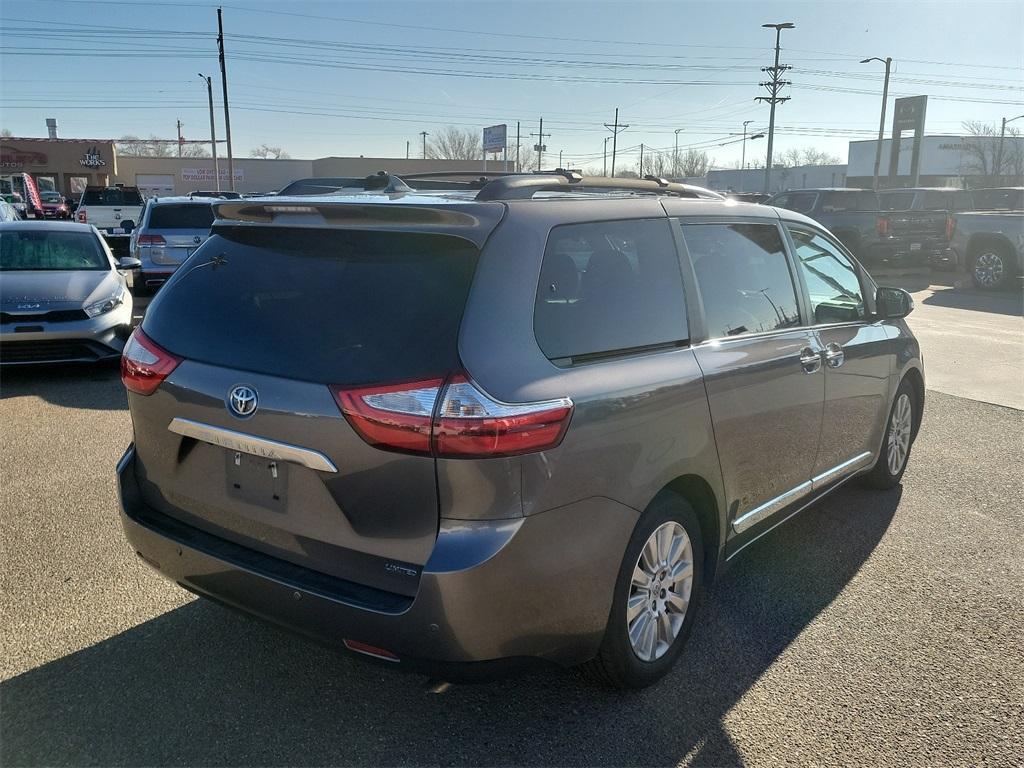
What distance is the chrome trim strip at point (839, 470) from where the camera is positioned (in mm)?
4230

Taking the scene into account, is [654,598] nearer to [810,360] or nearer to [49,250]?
[810,360]

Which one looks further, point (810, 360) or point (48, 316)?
point (48, 316)

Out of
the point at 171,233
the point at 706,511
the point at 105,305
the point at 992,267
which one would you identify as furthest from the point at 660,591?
the point at 992,267

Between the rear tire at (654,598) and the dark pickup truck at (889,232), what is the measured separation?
58.6 feet

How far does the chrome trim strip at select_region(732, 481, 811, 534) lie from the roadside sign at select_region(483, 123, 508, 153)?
216 ft

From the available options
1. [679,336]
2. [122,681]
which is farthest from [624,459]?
[122,681]

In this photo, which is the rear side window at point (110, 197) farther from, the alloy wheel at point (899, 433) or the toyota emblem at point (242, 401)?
the toyota emblem at point (242, 401)

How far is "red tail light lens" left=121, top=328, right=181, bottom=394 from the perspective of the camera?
2.90m

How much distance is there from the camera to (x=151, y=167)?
6781 centimetres

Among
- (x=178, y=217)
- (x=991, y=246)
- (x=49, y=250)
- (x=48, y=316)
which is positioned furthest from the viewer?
(x=991, y=246)

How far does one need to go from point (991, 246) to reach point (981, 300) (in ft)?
5.66

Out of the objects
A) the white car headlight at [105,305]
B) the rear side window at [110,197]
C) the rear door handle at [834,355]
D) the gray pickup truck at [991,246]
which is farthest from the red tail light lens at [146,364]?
the rear side window at [110,197]

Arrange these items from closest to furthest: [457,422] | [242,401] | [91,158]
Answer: [457,422] < [242,401] < [91,158]

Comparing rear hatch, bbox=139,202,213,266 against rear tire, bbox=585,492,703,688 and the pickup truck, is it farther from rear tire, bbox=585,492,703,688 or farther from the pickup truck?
the pickup truck
